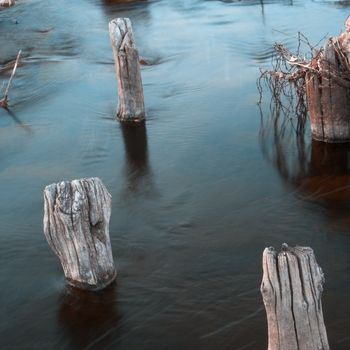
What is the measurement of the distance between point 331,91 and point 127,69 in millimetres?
3220

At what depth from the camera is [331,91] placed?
968 cm

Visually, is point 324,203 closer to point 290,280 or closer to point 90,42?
point 290,280

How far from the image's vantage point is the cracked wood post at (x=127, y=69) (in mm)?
10758

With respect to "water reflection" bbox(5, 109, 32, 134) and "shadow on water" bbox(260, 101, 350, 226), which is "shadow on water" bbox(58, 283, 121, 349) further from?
"water reflection" bbox(5, 109, 32, 134)

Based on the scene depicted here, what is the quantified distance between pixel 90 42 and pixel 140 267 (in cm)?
1162

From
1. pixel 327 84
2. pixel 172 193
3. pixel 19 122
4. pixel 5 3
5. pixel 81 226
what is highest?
pixel 5 3

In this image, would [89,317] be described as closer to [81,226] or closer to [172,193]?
[81,226]

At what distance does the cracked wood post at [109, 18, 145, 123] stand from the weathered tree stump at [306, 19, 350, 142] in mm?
2779

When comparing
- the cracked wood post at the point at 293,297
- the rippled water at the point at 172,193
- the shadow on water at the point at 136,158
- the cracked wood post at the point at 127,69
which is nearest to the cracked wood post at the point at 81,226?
the rippled water at the point at 172,193

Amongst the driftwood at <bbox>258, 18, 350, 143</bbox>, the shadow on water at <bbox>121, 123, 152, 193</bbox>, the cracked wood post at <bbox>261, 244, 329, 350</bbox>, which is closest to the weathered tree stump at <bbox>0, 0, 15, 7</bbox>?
the shadow on water at <bbox>121, 123, 152, 193</bbox>

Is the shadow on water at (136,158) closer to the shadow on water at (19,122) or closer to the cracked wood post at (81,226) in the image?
the shadow on water at (19,122)

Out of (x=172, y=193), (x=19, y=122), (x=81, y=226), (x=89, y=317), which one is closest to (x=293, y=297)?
(x=81, y=226)

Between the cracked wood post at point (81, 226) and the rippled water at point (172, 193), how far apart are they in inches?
12.3

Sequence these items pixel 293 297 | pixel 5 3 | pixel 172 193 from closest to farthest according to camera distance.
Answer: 1. pixel 293 297
2. pixel 172 193
3. pixel 5 3
